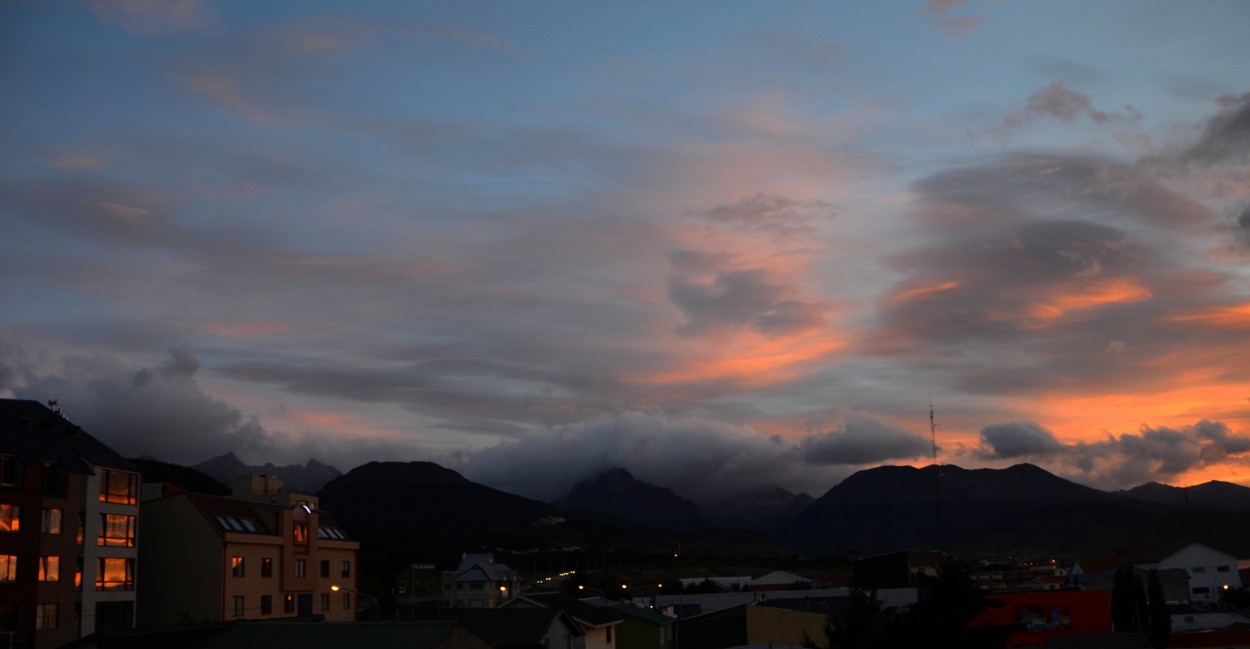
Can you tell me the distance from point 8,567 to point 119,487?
35.0ft

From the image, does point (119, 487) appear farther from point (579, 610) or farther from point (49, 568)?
point (579, 610)

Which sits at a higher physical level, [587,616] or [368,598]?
[587,616]

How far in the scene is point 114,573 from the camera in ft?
221

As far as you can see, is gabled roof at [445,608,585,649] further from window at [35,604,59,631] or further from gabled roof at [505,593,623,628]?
window at [35,604,59,631]

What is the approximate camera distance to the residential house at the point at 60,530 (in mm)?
59531

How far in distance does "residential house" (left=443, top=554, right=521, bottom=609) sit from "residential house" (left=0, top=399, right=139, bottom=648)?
184 ft

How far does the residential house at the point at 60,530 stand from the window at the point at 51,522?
6 centimetres

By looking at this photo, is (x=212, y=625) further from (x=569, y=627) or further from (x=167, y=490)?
(x=167, y=490)

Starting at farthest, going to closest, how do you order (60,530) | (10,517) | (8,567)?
(60,530)
(10,517)
(8,567)

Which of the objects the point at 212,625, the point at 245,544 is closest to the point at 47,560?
the point at 245,544

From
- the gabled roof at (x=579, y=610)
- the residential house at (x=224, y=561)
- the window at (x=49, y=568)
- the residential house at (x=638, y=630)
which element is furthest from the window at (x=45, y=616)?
the residential house at (x=638, y=630)

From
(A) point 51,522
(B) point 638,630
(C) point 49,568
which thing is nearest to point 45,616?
(C) point 49,568

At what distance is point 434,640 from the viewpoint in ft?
134

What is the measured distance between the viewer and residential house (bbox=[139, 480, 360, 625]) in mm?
71125
